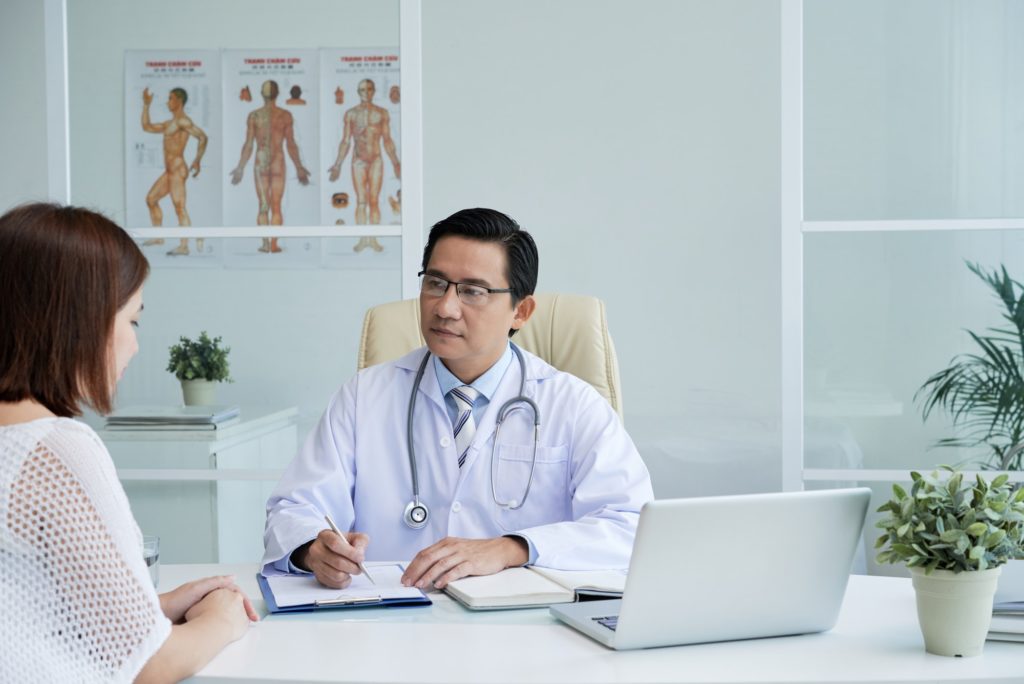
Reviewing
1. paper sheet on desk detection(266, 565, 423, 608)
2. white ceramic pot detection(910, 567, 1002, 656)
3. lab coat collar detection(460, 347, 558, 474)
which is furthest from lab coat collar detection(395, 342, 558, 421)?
white ceramic pot detection(910, 567, 1002, 656)

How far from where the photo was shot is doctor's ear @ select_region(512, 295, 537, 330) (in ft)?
7.38

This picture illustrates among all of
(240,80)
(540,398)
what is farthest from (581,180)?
(540,398)

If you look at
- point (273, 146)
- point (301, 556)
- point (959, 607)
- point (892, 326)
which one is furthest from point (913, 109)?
point (301, 556)

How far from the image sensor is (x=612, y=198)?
335cm

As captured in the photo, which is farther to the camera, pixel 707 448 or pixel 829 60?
pixel 707 448

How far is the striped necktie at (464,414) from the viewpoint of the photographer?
82.3 inches

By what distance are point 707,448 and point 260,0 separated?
2033 mm

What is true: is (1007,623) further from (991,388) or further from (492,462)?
(991,388)

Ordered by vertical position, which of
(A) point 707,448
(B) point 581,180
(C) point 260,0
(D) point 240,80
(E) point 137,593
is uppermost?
(C) point 260,0

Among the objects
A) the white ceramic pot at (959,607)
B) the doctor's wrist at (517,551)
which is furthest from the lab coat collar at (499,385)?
the white ceramic pot at (959,607)

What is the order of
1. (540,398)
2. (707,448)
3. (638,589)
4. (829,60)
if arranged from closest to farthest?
(638,589) < (540,398) < (829,60) < (707,448)

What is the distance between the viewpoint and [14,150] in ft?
11.1

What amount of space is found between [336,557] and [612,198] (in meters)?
2.02

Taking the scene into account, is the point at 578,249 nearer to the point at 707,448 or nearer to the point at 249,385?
the point at 707,448
